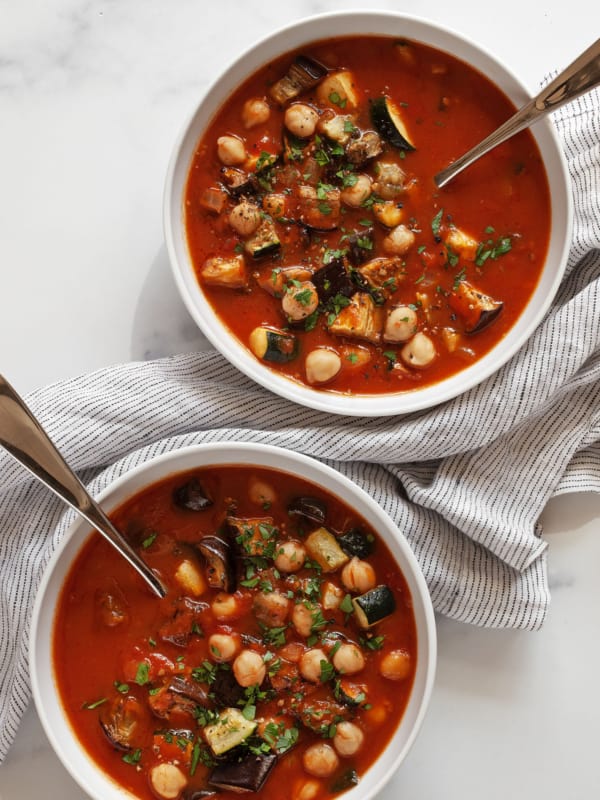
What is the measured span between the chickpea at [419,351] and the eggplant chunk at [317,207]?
0.52m

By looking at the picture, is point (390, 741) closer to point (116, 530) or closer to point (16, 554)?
point (116, 530)

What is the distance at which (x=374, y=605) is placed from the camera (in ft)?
11.1

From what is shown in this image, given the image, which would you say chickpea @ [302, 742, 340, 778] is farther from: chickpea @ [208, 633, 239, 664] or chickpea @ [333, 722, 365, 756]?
chickpea @ [208, 633, 239, 664]

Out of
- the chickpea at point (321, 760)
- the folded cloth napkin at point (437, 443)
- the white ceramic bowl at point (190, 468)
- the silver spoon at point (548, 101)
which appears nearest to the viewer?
the silver spoon at point (548, 101)

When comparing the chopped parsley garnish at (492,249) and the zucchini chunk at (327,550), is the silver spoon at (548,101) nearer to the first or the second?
the chopped parsley garnish at (492,249)

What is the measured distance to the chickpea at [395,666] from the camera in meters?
3.41

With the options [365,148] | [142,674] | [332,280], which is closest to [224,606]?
[142,674]

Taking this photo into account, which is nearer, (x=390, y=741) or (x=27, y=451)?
(x=27, y=451)

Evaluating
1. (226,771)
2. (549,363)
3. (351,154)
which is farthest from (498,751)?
(351,154)

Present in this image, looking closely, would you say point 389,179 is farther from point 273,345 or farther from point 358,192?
point 273,345

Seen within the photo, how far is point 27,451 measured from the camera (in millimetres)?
3053

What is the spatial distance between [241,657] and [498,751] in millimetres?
1182

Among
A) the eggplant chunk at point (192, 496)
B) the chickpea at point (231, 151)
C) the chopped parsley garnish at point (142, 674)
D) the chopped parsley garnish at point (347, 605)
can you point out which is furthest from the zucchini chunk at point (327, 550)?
the chickpea at point (231, 151)

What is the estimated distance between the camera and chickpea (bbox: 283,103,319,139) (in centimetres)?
342
